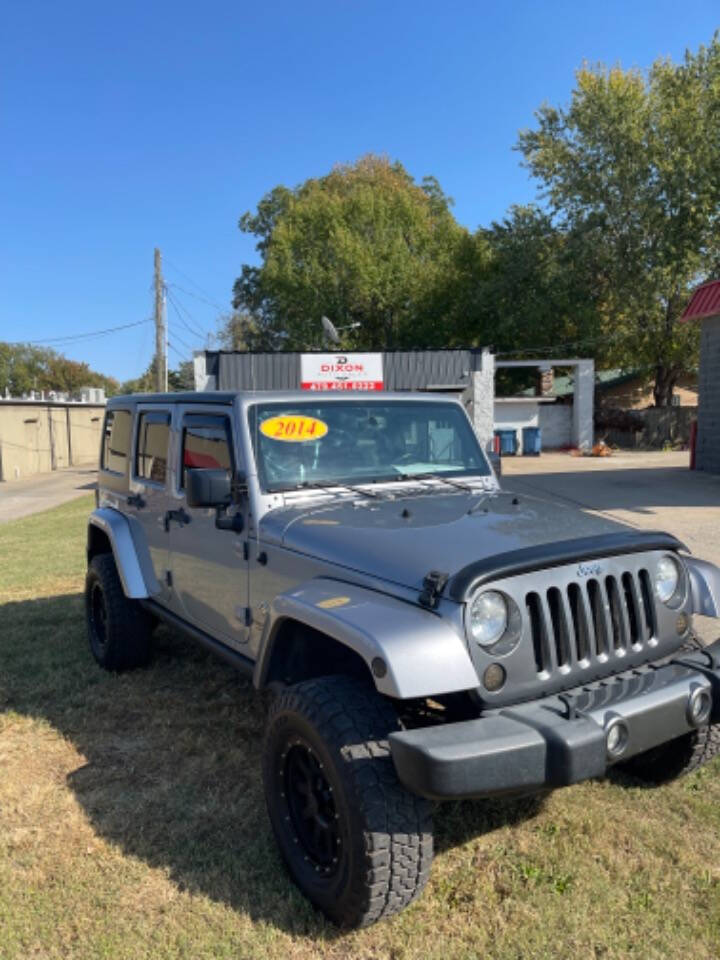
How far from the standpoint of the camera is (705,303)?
14820 millimetres

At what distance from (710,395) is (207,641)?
1518 centimetres

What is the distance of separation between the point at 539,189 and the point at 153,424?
36.1 m

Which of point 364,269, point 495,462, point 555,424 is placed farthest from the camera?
point 364,269

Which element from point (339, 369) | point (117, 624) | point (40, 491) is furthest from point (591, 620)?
point (40, 491)

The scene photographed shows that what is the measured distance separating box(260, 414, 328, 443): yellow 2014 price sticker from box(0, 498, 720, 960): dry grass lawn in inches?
64.3

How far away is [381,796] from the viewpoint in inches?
94.5

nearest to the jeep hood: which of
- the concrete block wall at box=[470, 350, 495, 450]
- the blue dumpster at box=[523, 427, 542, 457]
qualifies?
the concrete block wall at box=[470, 350, 495, 450]

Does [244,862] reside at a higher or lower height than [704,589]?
lower

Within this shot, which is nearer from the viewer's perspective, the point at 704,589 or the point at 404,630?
the point at 404,630

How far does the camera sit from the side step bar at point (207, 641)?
11.5 feet

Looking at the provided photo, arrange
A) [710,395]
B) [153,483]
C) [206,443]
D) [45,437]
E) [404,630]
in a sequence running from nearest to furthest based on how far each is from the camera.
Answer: [404,630]
[206,443]
[153,483]
[710,395]
[45,437]

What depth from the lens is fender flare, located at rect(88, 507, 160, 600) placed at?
14.9ft

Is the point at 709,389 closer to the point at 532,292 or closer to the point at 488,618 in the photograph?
the point at 488,618

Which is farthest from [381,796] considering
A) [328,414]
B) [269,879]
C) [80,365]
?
[80,365]
